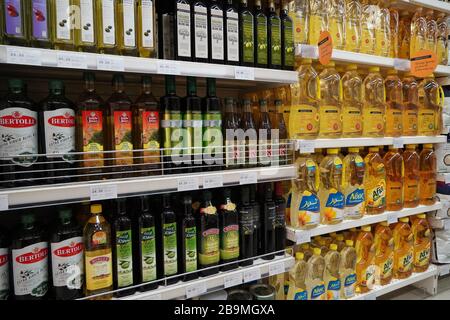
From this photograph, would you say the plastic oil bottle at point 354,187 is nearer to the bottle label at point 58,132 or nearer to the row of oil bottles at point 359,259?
the row of oil bottles at point 359,259

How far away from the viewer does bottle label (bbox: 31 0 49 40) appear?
0.91m

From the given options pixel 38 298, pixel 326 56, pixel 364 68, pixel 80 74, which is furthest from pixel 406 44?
pixel 38 298

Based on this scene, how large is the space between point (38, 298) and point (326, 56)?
156cm

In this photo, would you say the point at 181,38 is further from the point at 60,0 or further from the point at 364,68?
the point at 364,68

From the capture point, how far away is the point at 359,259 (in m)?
1.80

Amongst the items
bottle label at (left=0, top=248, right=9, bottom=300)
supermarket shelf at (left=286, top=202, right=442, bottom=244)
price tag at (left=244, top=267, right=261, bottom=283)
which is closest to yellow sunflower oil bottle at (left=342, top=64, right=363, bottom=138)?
supermarket shelf at (left=286, top=202, right=442, bottom=244)

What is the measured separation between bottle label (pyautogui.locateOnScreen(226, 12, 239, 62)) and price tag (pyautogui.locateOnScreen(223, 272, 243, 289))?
36.7 inches

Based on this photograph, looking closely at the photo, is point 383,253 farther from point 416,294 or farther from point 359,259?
point 416,294

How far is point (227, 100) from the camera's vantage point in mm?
1317

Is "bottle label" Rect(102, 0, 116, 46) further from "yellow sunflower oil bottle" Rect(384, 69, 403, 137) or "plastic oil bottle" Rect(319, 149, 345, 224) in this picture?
"yellow sunflower oil bottle" Rect(384, 69, 403, 137)

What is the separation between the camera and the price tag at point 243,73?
3.97ft

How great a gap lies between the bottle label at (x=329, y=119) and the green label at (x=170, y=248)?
930 millimetres

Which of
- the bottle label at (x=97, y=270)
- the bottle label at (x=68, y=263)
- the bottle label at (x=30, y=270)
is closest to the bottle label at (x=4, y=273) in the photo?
the bottle label at (x=30, y=270)

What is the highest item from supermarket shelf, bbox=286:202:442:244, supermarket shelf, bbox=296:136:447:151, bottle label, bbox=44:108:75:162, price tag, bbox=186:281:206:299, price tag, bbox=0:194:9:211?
bottle label, bbox=44:108:75:162
